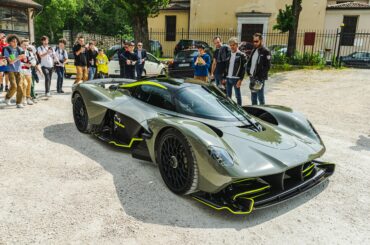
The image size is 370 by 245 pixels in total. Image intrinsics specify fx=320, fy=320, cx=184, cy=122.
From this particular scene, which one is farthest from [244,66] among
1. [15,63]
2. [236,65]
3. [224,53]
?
[15,63]

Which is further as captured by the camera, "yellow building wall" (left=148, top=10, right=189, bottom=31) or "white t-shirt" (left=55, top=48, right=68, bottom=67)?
"yellow building wall" (left=148, top=10, right=189, bottom=31)

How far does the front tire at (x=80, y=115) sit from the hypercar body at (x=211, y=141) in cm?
23

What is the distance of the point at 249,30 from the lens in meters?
26.2

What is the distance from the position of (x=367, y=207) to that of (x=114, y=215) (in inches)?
112

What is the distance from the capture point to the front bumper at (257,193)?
3129 millimetres

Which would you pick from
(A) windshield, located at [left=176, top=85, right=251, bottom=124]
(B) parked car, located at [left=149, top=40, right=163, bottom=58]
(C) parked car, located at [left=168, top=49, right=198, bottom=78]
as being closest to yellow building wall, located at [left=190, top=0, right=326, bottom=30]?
(B) parked car, located at [left=149, top=40, right=163, bottom=58]

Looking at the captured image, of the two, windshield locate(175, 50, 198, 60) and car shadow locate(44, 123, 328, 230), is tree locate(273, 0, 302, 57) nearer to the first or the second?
windshield locate(175, 50, 198, 60)

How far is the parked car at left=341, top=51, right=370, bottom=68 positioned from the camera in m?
19.1

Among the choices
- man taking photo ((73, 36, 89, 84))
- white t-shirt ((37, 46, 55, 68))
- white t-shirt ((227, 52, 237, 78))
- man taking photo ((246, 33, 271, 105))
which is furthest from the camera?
man taking photo ((73, 36, 89, 84))

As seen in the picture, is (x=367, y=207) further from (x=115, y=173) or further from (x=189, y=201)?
(x=115, y=173)

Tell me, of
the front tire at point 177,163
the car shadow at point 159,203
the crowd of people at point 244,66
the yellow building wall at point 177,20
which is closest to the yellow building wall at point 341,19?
the yellow building wall at point 177,20

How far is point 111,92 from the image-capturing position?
548 centimetres

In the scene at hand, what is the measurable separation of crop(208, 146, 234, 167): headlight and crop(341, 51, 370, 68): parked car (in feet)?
60.2

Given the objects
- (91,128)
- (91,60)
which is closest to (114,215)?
(91,128)
